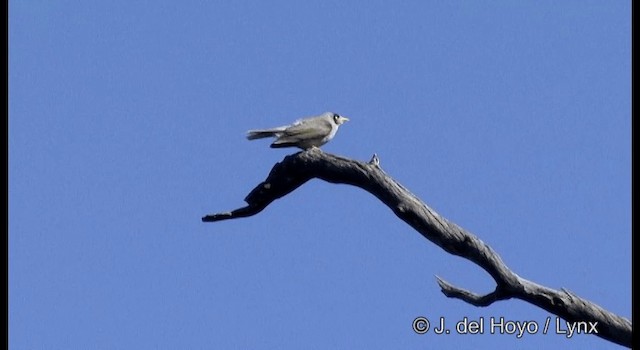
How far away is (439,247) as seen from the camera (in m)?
10.1

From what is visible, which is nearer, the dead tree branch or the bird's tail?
the dead tree branch

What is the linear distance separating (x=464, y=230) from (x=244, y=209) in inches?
98.0

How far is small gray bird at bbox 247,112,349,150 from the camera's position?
37.5 feet

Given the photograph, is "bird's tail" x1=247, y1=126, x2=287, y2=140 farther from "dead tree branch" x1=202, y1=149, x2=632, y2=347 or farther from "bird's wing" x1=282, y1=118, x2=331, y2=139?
"dead tree branch" x1=202, y1=149, x2=632, y2=347

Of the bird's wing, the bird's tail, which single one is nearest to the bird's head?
the bird's wing

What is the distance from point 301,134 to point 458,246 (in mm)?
2460

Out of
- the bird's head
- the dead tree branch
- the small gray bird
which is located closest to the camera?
the dead tree branch

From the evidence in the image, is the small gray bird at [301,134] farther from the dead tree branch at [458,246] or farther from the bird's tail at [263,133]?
the dead tree branch at [458,246]

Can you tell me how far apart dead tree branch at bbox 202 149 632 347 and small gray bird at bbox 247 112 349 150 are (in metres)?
0.70

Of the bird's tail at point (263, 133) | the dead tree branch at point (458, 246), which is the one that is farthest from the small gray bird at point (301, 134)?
the dead tree branch at point (458, 246)

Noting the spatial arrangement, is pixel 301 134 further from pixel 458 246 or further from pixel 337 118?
pixel 458 246
